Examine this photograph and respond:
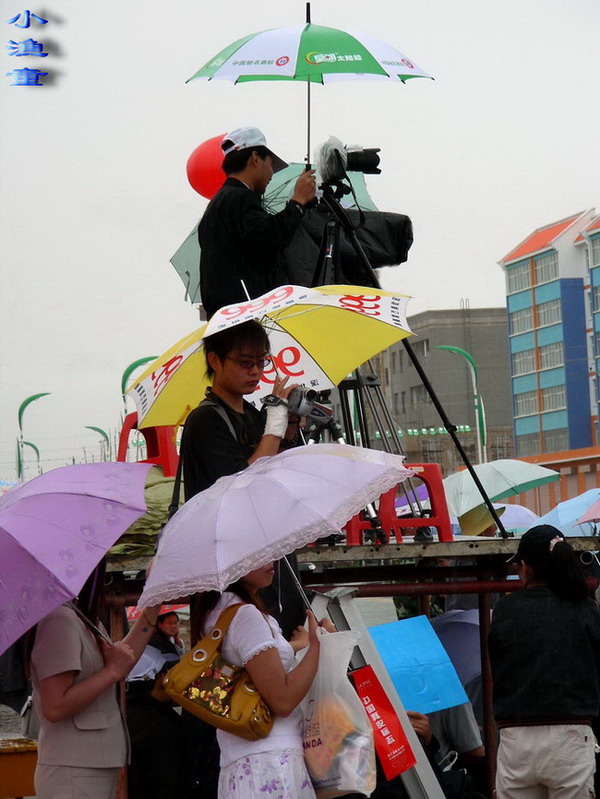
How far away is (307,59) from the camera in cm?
626

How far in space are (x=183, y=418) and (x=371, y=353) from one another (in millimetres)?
860

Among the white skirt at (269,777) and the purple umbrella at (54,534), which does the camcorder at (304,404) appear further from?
Result: the white skirt at (269,777)

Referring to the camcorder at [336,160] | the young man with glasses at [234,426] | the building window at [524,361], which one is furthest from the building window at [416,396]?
the young man with glasses at [234,426]

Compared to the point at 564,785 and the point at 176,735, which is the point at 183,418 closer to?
the point at 176,735

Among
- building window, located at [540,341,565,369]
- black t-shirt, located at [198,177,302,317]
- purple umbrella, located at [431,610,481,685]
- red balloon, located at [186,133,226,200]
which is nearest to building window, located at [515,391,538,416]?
building window, located at [540,341,565,369]

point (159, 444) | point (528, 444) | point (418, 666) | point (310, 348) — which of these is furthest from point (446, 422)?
point (528, 444)

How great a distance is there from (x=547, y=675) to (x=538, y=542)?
52 cm

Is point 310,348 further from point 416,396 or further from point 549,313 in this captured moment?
point 416,396

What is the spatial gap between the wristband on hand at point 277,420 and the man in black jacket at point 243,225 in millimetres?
1186

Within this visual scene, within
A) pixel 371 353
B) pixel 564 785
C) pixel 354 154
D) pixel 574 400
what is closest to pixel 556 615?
pixel 564 785

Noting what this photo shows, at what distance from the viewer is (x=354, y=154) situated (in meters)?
5.93

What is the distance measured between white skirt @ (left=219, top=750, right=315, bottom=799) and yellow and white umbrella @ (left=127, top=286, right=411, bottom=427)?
5.99ft

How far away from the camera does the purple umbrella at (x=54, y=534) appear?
144 inches

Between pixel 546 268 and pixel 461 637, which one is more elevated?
pixel 546 268
